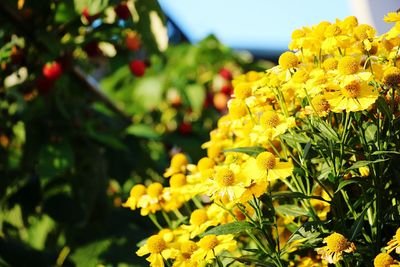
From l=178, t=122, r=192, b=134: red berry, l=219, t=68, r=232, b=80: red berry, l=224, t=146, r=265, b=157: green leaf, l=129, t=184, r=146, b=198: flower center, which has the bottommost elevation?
l=219, t=68, r=232, b=80: red berry

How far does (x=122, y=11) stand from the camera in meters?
1.68

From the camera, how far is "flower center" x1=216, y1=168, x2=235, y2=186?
0.75m

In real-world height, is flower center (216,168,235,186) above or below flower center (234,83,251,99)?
below

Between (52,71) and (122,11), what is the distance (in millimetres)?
285

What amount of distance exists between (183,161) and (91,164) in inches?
33.0

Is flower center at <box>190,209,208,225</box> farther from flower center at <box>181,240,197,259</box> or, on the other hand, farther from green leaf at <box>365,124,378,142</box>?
green leaf at <box>365,124,378,142</box>

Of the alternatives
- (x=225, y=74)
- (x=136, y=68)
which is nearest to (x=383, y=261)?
(x=136, y=68)

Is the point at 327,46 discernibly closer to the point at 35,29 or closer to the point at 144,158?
the point at 35,29

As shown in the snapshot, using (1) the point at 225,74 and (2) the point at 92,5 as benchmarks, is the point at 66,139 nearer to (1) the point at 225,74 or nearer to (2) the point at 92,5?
(2) the point at 92,5

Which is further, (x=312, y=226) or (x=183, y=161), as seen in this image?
(x=183, y=161)

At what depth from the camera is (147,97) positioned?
277 cm

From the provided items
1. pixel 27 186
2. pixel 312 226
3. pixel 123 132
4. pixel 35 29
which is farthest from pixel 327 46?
pixel 123 132

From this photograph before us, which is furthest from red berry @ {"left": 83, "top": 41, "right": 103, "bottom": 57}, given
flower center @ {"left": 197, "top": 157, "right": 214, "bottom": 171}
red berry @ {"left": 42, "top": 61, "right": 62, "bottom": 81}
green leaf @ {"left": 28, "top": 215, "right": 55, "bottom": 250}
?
flower center @ {"left": 197, "top": 157, "right": 214, "bottom": 171}

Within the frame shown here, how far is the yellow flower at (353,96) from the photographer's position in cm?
73
